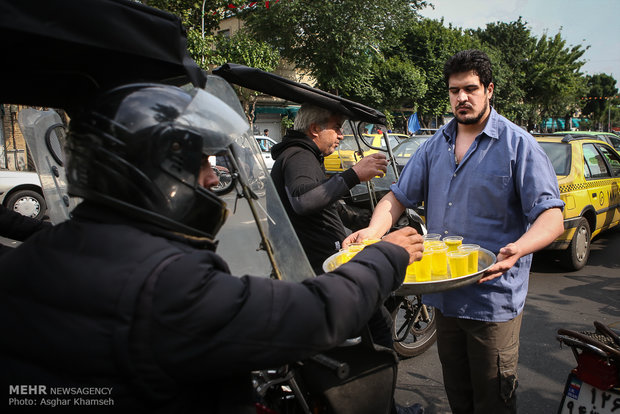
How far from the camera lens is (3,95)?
1690 mm

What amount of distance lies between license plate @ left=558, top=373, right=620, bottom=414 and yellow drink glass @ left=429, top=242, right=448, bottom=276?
1.01m

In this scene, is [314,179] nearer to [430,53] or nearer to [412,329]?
[412,329]

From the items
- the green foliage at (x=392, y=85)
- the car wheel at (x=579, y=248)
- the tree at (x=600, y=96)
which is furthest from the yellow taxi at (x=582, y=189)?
the tree at (x=600, y=96)

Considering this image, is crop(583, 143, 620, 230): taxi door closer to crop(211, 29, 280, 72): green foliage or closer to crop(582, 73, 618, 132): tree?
crop(211, 29, 280, 72): green foliage

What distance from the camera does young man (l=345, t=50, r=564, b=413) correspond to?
222cm

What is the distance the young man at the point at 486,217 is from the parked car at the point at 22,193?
9258 mm

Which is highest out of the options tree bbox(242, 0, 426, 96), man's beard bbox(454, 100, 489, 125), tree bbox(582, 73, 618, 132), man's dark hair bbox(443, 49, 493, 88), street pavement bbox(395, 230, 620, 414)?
tree bbox(582, 73, 618, 132)

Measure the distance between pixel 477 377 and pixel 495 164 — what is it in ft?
3.51

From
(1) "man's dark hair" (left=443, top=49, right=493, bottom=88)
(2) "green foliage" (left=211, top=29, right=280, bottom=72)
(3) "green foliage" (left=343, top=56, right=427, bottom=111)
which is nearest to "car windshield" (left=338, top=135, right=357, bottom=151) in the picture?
(1) "man's dark hair" (left=443, top=49, right=493, bottom=88)

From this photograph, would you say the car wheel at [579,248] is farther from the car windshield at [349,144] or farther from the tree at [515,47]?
the tree at [515,47]

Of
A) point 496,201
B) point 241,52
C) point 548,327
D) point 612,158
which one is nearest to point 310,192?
point 496,201

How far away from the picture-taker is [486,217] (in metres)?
2.31

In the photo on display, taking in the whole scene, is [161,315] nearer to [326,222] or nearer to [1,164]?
[326,222]

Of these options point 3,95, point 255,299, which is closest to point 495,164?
point 255,299
